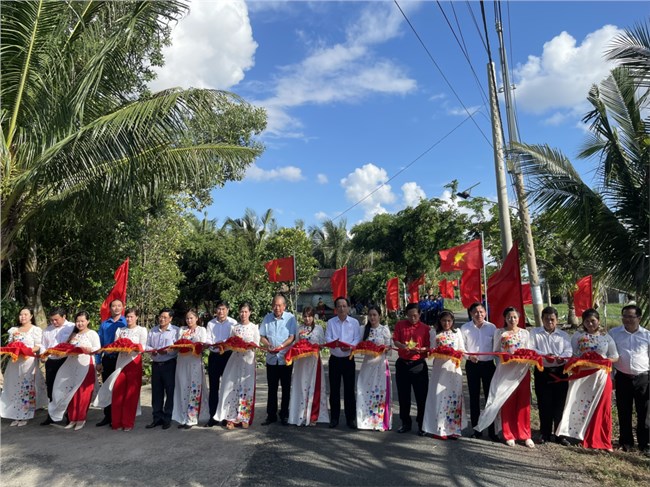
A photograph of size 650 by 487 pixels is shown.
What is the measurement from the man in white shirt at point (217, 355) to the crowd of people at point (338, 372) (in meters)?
0.01

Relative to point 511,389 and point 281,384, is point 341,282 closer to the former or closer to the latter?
point 281,384

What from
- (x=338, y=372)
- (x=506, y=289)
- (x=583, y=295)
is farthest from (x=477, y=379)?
(x=583, y=295)

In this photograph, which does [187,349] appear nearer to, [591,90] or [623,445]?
[623,445]

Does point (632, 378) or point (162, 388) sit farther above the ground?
point (632, 378)

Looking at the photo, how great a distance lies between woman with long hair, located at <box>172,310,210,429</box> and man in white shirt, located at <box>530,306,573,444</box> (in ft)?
14.0

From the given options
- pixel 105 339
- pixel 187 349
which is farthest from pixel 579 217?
pixel 105 339

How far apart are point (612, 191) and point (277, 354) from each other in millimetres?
5005

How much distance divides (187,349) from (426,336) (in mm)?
3138

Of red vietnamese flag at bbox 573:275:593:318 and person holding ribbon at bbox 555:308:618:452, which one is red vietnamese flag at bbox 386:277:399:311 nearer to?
red vietnamese flag at bbox 573:275:593:318

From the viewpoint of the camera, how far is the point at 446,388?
602cm

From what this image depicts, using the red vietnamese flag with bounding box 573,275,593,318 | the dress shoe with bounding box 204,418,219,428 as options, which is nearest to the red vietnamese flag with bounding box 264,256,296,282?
the dress shoe with bounding box 204,418,219,428

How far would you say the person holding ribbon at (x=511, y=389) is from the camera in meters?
5.71

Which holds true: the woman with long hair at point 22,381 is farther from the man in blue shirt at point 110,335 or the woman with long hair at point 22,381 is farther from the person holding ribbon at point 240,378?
the person holding ribbon at point 240,378

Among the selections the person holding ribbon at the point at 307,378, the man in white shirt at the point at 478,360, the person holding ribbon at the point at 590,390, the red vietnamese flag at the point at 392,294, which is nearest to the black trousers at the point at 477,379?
the man in white shirt at the point at 478,360
